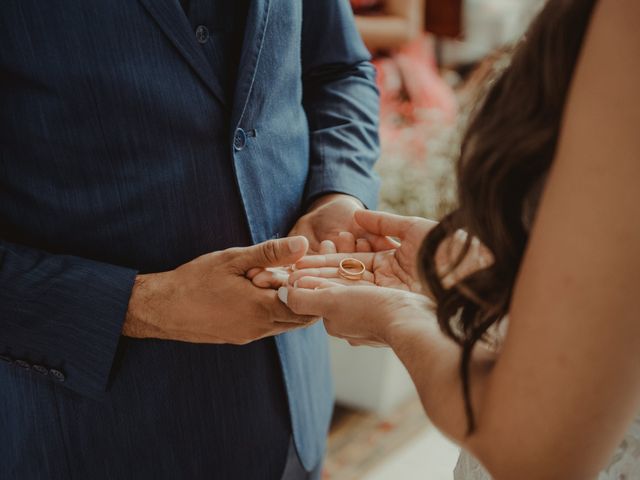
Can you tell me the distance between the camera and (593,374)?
0.66m

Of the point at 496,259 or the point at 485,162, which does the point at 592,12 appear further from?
the point at 496,259

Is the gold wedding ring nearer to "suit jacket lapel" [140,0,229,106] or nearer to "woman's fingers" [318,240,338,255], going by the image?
"woman's fingers" [318,240,338,255]

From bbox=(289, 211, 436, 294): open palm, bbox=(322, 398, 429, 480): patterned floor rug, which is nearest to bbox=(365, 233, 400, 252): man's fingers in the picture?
bbox=(289, 211, 436, 294): open palm

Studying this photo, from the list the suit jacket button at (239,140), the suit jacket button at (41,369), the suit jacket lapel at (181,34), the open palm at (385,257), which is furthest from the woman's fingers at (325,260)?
the suit jacket button at (41,369)

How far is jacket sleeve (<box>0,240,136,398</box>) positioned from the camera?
3.51 feet

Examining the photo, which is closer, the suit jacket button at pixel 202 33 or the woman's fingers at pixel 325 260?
the suit jacket button at pixel 202 33

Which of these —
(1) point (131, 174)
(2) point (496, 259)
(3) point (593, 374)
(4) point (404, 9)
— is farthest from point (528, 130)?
(4) point (404, 9)

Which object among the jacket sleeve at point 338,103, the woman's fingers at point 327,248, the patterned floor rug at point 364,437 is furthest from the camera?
the patterned floor rug at point 364,437

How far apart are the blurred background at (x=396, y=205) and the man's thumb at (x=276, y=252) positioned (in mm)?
1128

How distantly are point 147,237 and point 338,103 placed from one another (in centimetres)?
57

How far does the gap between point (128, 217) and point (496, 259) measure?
63 centimetres

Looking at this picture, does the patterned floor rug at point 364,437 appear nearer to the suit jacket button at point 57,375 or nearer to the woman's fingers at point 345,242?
the woman's fingers at point 345,242

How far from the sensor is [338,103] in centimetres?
148

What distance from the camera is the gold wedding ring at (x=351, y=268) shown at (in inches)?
48.2
